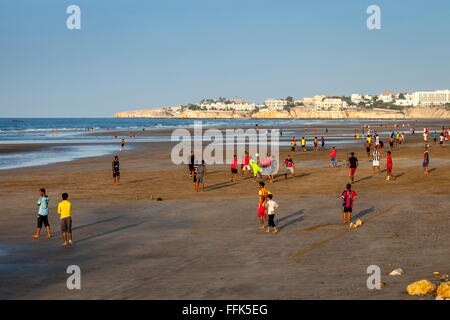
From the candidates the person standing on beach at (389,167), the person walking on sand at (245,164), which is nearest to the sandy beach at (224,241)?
the person standing on beach at (389,167)

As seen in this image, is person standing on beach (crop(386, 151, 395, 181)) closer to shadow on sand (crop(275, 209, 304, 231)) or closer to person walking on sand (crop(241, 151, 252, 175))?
person walking on sand (crop(241, 151, 252, 175))

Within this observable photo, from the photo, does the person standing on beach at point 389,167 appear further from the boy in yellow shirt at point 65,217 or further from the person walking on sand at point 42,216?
the person walking on sand at point 42,216

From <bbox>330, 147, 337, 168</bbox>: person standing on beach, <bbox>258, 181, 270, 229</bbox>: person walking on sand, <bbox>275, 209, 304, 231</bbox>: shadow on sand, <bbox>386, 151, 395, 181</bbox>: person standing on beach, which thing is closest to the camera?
<bbox>258, 181, 270, 229</bbox>: person walking on sand

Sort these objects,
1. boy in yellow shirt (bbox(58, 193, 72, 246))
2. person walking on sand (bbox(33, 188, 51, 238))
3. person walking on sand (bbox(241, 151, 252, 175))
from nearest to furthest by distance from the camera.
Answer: boy in yellow shirt (bbox(58, 193, 72, 246))
person walking on sand (bbox(33, 188, 51, 238))
person walking on sand (bbox(241, 151, 252, 175))

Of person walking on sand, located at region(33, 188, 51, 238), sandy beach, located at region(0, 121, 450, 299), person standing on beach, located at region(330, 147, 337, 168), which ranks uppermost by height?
person standing on beach, located at region(330, 147, 337, 168)

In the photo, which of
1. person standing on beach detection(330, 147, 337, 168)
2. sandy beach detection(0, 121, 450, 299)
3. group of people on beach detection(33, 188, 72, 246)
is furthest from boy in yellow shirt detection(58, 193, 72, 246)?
person standing on beach detection(330, 147, 337, 168)

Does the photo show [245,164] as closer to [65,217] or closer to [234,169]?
[234,169]

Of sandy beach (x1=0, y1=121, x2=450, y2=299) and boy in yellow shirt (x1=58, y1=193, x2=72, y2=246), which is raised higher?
boy in yellow shirt (x1=58, y1=193, x2=72, y2=246)

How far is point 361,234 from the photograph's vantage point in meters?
15.8

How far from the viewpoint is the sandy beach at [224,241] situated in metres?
11.2

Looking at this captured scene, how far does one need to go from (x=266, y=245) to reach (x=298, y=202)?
702cm

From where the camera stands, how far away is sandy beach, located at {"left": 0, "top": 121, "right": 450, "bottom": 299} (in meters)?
11.2
